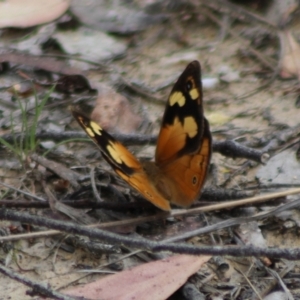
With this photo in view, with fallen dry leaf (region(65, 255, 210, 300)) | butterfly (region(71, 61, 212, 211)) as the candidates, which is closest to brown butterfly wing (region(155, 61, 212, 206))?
butterfly (region(71, 61, 212, 211))

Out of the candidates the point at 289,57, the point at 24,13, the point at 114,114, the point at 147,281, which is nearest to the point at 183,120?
the point at 147,281

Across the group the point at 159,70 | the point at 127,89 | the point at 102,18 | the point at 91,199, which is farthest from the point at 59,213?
the point at 102,18

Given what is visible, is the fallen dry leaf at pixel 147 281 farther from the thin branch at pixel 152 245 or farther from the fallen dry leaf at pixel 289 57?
the fallen dry leaf at pixel 289 57

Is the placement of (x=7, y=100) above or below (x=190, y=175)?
below

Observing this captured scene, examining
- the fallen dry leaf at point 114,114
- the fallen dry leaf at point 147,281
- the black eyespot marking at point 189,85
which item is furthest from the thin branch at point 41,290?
the fallen dry leaf at point 114,114

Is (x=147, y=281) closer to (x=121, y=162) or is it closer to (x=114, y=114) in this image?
(x=121, y=162)

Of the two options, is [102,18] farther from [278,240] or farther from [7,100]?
[278,240]

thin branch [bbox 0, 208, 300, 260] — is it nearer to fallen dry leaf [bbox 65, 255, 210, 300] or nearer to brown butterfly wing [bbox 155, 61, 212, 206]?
fallen dry leaf [bbox 65, 255, 210, 300]
